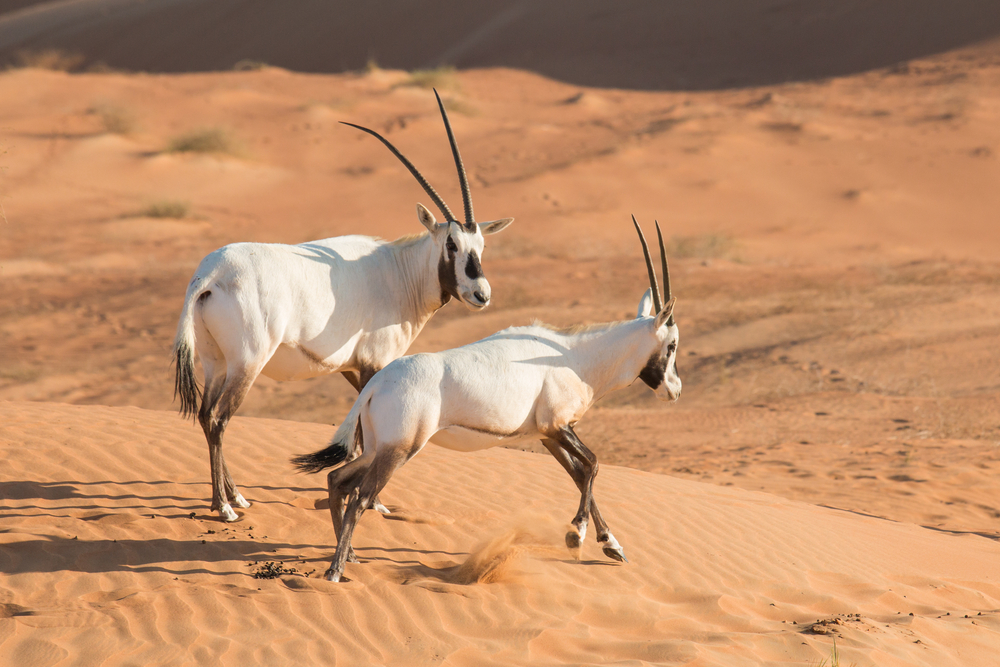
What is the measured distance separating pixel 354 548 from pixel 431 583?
2.39 ft

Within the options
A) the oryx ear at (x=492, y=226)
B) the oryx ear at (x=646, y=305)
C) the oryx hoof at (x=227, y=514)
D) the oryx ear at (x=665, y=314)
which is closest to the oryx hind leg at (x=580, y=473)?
the oryx ear at (x=665, y=314)

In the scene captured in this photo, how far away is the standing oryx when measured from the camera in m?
5.91

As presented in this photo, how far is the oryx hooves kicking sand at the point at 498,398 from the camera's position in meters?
5.08

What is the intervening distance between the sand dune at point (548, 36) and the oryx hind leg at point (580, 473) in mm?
29114

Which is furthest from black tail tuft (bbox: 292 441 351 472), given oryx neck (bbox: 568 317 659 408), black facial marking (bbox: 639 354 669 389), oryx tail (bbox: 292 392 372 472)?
black facial marking (bbox: 639 354 669 389)

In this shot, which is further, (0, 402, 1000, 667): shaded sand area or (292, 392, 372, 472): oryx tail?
(292, 392, 372, 472): oryx tail

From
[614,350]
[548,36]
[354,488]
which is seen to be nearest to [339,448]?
[354,488]

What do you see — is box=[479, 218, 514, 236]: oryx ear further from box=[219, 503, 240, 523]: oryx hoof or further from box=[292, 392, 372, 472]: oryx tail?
box=[219, 503, 240, 523]: oryx hoof

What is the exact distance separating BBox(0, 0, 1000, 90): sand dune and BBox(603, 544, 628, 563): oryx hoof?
2908 cm

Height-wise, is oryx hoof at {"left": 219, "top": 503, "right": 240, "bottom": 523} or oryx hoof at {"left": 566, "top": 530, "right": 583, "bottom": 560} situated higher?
oryx hoof at {"left": 219, "top": 503, "right": 240, "bottom": 523}

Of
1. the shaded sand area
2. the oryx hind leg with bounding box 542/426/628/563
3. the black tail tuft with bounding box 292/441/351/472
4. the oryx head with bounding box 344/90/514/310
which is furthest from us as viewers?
the oryx head with bounding box 344/90/514/310

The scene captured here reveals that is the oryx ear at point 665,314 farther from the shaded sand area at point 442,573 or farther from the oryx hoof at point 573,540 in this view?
the shaded sand area at point 442,573

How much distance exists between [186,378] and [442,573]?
85.0 inches

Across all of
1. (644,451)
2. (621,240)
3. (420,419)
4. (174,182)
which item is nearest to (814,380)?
(644,451)
